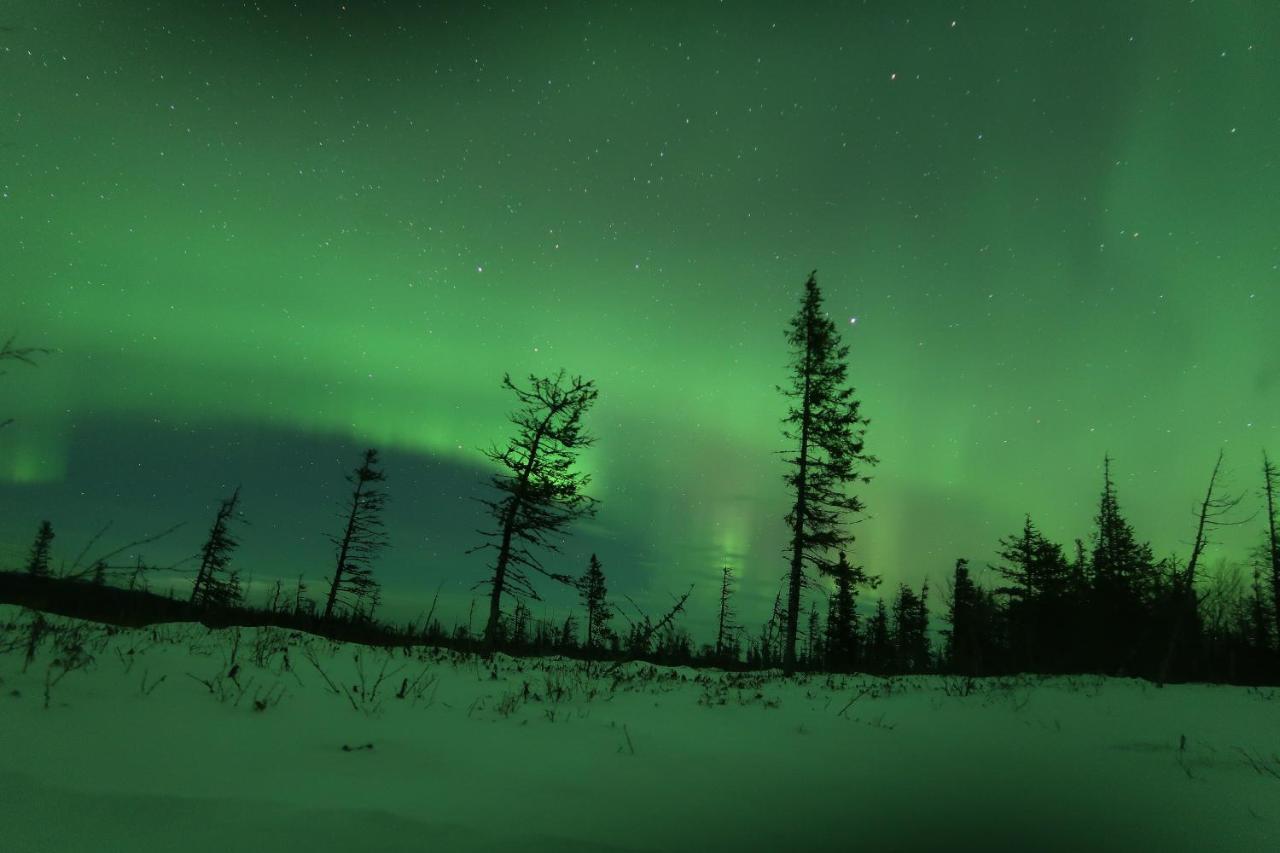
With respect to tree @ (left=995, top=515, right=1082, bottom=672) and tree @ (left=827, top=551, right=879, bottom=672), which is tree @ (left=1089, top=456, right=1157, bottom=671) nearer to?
tree @ (left=995, top=515, right=1082, bottom=672)

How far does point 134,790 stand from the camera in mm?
1820

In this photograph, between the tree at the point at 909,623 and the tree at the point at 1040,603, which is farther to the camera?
the tree at the point at 909,623

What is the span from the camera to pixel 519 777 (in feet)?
8.47

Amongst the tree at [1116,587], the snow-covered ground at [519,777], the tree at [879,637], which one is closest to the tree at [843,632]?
the tree at [879,637]

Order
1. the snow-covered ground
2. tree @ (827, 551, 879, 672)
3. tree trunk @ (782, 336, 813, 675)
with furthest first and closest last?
tree @ (827, 551, 879, 672), tree trunk @ (782, 336, 813, 675), the snow-covered ground

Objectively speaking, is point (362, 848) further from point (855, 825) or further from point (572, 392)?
point (572, 392)

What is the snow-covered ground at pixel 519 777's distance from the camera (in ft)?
5.74

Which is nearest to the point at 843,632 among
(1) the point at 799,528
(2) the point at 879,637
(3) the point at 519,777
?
(2) the point at 879,637

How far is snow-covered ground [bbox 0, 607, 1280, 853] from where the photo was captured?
5.74 ft

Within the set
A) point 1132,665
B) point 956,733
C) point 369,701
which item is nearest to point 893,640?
point 1132,665

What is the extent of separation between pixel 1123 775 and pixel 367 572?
1382 inches

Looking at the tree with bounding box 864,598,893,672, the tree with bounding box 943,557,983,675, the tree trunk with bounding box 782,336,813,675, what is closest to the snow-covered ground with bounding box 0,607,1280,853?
the tree trunk with bounding box 782,336,813,675

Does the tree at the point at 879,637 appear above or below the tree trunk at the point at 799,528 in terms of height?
below

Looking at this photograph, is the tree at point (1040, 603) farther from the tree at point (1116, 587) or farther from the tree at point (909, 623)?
the tree at point (909, 623)
